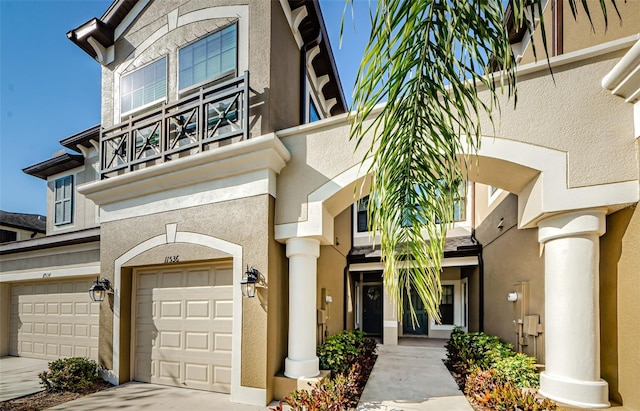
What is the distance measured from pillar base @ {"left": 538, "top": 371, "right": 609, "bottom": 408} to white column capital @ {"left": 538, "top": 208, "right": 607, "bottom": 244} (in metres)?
1.80

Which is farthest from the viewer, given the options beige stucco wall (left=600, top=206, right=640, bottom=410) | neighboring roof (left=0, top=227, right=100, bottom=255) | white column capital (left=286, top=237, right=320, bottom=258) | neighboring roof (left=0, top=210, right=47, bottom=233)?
neighboring roof (left=0, top=210, right=47, bottom=233)

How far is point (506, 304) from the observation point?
7.58m

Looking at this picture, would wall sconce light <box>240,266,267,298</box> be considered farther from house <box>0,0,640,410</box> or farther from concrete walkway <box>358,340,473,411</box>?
concrete walkway <box>358,340,473,411</box>

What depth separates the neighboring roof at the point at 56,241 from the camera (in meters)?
8.77

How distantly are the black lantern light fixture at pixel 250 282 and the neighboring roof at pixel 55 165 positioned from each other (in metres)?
9.19

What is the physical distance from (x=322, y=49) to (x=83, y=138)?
818cm

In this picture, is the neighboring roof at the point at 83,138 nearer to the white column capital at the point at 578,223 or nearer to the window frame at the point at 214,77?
the window frame at the point at 214,77

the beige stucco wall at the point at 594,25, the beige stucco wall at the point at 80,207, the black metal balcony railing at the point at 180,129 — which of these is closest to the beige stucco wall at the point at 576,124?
the beige stucco wall at the point at 594,25

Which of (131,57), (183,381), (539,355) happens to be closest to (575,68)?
(539,355)

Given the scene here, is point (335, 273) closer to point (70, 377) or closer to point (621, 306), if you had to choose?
point (70, 377)

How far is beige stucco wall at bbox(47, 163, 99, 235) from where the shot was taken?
1087 cm

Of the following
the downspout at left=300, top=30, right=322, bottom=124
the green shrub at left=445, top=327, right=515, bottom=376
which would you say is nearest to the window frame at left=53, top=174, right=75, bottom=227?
the downspout at left=300, top=30, right=322, bottom=124

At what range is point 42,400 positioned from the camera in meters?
6.32

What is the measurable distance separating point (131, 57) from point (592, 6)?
373 inches
